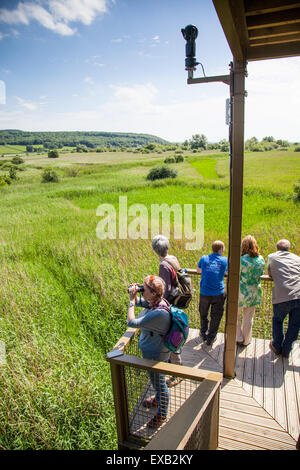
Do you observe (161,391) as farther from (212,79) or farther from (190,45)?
(190,45)

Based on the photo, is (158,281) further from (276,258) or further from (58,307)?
(58,307)

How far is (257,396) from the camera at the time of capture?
2.95m

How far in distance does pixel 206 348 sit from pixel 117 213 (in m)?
15.0

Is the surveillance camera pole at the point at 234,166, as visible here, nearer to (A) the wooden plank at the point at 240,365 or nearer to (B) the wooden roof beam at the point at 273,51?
(B) the wooden roof beam at the point at 273,51

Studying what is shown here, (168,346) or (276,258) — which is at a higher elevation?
(276,258)


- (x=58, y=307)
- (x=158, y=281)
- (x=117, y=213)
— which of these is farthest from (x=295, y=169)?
(x=158, y=281)

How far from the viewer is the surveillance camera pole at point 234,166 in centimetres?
258

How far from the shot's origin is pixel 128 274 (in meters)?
7.59

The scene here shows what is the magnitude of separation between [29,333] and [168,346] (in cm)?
393

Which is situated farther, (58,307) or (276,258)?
(58,307)

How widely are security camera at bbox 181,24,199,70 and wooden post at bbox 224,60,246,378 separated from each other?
399 mm
